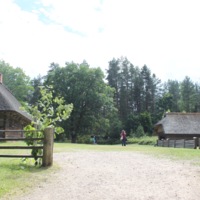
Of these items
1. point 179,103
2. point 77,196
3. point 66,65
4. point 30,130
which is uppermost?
point 66,65

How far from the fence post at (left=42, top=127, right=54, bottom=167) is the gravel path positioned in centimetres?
59

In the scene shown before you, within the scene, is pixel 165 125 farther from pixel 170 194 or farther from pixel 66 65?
pixel 170 194

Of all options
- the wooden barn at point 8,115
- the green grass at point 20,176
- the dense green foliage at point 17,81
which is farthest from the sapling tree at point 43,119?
the dense green foliage at point 17,81

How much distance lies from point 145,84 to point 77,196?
83041mm

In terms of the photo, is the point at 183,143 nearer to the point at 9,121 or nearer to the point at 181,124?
the point at 181,124

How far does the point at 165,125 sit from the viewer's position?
4462cm

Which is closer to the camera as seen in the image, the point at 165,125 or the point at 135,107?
the point at 165,125

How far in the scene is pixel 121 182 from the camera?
9281 millimetres

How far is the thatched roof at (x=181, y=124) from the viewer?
43.7 metres

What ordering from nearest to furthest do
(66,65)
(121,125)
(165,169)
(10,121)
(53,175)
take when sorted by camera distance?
(53,175)
(165,169)
(10,121)
(66,65)
(121,125)

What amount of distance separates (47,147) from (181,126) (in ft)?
117

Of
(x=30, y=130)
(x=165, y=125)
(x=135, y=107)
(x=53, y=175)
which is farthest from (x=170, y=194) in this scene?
(x=135, y=107)

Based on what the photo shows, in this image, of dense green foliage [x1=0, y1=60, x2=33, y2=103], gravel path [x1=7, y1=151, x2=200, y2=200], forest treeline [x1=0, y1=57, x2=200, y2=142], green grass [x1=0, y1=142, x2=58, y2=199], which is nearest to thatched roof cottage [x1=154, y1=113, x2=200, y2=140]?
forest treeline [x1=0, y1=57, x2=200, y2=142]

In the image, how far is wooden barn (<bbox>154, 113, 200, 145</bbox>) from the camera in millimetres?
43656
